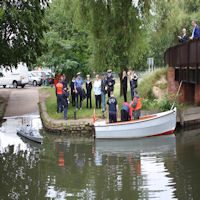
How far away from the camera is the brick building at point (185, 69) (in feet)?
66.6

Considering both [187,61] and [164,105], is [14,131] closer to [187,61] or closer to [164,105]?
[164,105]

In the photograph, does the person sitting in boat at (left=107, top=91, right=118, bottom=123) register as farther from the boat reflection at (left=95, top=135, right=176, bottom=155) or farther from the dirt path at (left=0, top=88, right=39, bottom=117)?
the dirt path at (left=0, top=88, right=39, bottom=117)

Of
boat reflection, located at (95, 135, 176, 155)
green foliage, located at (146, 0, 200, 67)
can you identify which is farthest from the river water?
green foliage, located at (146, 0, 200, 67)

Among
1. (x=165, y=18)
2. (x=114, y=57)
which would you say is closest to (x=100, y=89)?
(x=114, y=57)

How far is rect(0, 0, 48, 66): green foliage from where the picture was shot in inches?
890

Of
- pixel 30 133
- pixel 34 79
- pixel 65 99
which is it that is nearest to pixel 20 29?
pixel 65 99

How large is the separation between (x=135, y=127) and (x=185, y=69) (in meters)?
5.80

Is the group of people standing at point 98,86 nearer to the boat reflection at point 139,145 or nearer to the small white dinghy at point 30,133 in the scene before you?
the boat reflection at point 139,145

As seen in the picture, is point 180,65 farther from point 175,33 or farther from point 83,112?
point 175,33

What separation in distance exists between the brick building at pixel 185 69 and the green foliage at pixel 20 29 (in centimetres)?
802

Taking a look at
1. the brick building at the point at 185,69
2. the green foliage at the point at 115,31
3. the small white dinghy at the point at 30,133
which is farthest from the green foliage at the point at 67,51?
the small white dinghy at the point at 30,133

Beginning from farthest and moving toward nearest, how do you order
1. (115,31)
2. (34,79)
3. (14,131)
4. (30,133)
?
(34,79) < (115,31) < (14,131) < (30,133)

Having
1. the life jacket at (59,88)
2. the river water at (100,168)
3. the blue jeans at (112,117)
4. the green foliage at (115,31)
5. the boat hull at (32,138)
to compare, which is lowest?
the river water at (100,168)

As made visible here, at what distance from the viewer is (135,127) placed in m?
18.8
